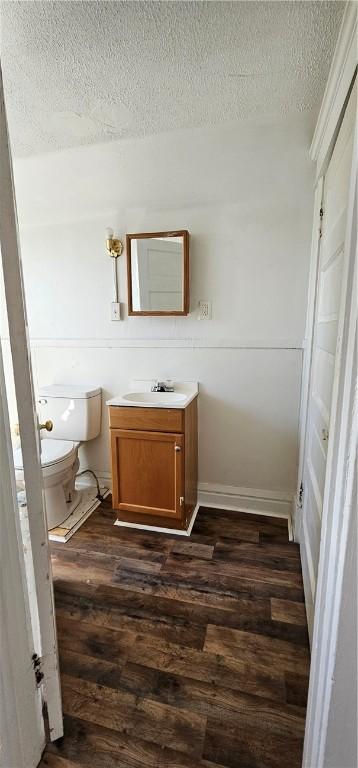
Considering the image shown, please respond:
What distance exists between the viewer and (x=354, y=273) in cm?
62

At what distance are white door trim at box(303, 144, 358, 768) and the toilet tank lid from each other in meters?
1.72

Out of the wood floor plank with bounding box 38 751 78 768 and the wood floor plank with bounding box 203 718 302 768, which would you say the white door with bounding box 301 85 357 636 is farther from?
the wood floor plank with bounding box 38 751 78 768

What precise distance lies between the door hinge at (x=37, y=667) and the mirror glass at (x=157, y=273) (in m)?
1.69

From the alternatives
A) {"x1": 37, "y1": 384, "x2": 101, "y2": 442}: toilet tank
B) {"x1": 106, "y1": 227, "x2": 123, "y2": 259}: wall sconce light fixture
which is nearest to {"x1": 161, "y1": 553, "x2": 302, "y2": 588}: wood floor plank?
{"x1": 37, "y1": 384, "x2": 101, "y2": 442}: toilet tank

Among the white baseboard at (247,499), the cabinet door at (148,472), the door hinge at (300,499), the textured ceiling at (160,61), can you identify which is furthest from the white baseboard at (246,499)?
the textured ceiling at (160,61)

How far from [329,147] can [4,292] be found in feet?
4.68

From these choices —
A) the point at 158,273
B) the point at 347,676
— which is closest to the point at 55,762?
the point at 347,676

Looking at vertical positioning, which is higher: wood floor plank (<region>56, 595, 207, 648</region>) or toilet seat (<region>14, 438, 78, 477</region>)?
toilet seat (<region>14, 438, 78, 477</region>)

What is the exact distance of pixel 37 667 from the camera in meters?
0.88

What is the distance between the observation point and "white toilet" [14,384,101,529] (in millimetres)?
1955

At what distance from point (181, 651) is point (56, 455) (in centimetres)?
115

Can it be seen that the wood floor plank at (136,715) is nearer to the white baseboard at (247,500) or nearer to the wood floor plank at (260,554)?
the wood floor plank at (260,554)

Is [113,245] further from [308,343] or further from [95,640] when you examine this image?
[95,640]

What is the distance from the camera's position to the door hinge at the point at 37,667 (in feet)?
2.84
